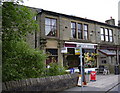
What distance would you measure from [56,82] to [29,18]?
12.9 ft

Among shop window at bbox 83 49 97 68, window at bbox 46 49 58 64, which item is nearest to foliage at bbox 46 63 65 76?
window at bbox 46 49 58 64

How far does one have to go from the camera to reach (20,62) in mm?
5645

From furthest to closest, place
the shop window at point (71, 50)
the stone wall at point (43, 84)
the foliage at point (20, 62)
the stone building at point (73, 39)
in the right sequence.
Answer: the shop window at point (71, 50), the stone building at point (73, 39), the stone wall at point (43, 84), the foliage at point (20, 62)

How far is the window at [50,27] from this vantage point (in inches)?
528

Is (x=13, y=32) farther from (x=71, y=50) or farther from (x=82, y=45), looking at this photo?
(x=71, y=50)

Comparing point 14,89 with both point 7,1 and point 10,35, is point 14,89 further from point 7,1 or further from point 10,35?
point 7,1

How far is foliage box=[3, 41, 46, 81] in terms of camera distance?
4.84 meters

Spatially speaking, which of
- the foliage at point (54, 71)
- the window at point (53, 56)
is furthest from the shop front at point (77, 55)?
the foliage at point (54, 71)

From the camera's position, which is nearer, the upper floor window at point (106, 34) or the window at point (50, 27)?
the window at point (50, 27)

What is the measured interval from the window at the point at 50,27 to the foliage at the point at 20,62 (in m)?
7.17

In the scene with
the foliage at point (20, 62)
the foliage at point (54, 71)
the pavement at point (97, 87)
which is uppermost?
the foliage at point (20, 62)

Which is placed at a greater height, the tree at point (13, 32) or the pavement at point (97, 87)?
the tree at point (13, 32)

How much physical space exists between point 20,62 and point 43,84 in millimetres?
1785

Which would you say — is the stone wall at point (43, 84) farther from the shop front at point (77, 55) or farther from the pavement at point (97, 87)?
the shop front at point (77, 55)
